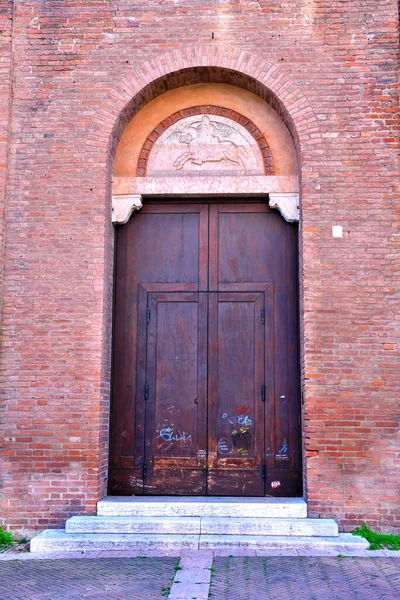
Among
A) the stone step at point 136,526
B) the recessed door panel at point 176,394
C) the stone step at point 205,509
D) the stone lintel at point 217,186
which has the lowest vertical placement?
the stone step at point 136,526

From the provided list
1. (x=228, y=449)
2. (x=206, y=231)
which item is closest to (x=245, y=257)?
(x=206, y=231)

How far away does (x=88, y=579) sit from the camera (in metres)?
5.67

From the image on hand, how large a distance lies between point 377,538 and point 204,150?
16.8ft

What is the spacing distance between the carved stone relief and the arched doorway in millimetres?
13

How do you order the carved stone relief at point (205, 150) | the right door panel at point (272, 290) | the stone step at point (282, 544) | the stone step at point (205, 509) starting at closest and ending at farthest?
the stone step at point (282, 544) → the stone step at point (205, 509) → the right door panel at point (272, 290) → the carved stone relief at point (205, 150)

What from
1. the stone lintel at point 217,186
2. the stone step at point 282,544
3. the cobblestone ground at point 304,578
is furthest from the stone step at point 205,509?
the stone lintel at point 217,186

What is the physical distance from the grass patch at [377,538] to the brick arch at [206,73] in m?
4.16

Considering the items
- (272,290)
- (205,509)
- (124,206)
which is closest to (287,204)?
(272,290)

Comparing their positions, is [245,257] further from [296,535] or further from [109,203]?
[296,535]

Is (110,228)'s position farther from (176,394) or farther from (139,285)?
(176,394)

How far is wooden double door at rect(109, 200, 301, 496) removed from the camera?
7.74 m

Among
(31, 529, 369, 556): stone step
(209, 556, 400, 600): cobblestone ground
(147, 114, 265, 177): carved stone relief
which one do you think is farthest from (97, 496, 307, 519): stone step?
(147, 114, 265, 177): carved stone relief

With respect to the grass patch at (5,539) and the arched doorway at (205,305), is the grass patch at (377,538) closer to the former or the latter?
the arched doorway at (205,305)

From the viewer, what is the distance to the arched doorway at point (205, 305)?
776 cm
